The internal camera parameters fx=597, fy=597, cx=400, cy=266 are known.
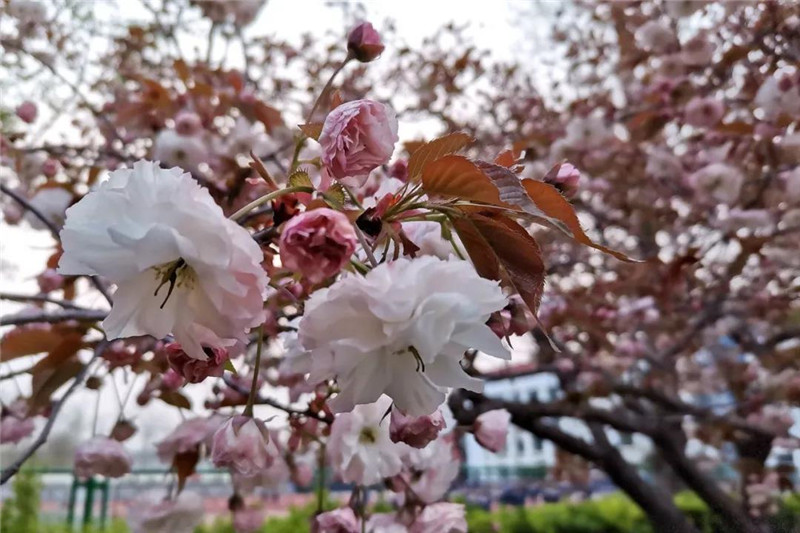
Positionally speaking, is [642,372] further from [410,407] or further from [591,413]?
[410,407]

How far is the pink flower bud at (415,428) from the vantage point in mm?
438

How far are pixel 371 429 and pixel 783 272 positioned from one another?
2.81 metres

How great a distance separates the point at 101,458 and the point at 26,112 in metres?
1.50

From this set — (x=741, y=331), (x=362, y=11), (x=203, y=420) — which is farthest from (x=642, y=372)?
(x=203, y=420)

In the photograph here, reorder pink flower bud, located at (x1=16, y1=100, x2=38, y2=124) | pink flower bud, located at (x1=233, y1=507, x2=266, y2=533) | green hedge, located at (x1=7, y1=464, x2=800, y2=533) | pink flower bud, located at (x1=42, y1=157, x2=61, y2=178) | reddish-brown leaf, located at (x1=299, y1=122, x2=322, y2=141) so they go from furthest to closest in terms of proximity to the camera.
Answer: green hedge, located at (x1=7, y1=464, x2=800, y2=533)
pink flower bud, located at (x1=16, y1=100, x2=38, y2=124)
pink flower bud, located at (x1=42, y1=157, x2=61, y2=178)
pink flower bud, located at (x1=233, y1=507, x2=266, y2=533)
reddish-brown leaf, located at (x1=299, y1=122, x2=322, y2=141)

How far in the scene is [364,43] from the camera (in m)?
0.69

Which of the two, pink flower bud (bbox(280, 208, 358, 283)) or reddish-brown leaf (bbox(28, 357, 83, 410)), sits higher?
pink flower bud (bbox(280, 208, 358, 283))

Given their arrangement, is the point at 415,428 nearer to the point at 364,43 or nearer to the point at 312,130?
the point at 312,130

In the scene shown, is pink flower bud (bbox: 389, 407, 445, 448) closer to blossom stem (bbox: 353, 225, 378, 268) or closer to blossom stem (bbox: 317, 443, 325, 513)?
blossom stem (bbox: 353, 225, 378, 268)

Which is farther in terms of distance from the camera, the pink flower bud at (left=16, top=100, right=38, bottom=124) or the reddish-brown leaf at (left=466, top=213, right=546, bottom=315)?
the pink flower bud at (left=16, top=100, right=38, bottom=124)

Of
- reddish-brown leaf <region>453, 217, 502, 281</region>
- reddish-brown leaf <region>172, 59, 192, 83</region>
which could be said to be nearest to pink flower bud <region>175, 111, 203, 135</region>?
reddish-brown leaf <region>172, 59, 192, 83</region>

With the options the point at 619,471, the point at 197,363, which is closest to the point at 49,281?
the point at 197,363

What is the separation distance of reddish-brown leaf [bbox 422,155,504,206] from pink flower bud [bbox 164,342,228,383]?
0.18 metres

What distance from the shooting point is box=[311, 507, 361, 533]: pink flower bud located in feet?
2.22
